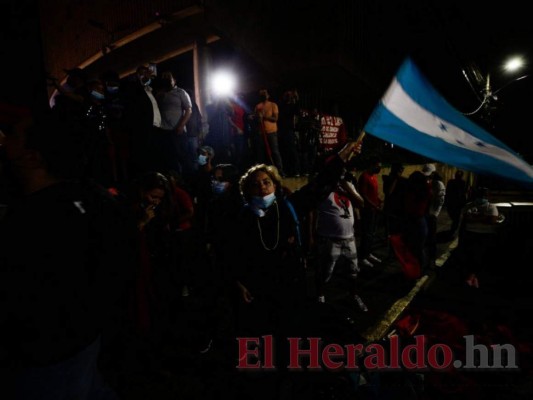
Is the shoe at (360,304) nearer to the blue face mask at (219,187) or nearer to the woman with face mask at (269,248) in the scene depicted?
the woman with face mask at (269,248)

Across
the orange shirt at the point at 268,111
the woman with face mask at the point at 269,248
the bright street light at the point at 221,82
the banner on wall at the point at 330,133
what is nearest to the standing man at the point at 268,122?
the orange shirt at the point at 268,111

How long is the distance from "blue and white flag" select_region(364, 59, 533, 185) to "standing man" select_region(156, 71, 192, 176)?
459 cm

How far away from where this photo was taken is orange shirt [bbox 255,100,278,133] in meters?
7.97

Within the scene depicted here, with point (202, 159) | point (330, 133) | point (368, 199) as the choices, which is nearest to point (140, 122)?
point (202, 159)

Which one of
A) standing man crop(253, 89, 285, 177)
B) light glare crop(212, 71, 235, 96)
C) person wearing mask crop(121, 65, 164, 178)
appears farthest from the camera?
light glare crop(212, 71, 235, 96)

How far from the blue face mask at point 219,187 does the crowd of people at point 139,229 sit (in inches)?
0.9

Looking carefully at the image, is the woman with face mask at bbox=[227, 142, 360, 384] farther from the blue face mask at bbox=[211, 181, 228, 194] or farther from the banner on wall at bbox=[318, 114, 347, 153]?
the banner on wall at bbox=[318, 114, 347, 153]

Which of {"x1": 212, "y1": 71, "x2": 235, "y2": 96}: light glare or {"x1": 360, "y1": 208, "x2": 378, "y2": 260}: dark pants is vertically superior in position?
{"x1": 212, "y1": 71, "x2": 235, "y2": 96}: light glare

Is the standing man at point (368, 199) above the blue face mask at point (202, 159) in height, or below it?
below

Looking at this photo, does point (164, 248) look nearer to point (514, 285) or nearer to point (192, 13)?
point (514, 285)

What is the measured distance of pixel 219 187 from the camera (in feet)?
19.4

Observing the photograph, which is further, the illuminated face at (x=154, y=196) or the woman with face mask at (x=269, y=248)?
the illuminated face at (x=154, y=196)

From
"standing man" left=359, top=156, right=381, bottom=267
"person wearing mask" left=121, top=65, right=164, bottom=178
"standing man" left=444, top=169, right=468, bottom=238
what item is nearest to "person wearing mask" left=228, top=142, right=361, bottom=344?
"person wearing mask" left=121, top=65, right=164, bottom=178

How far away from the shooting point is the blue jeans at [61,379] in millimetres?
1459
